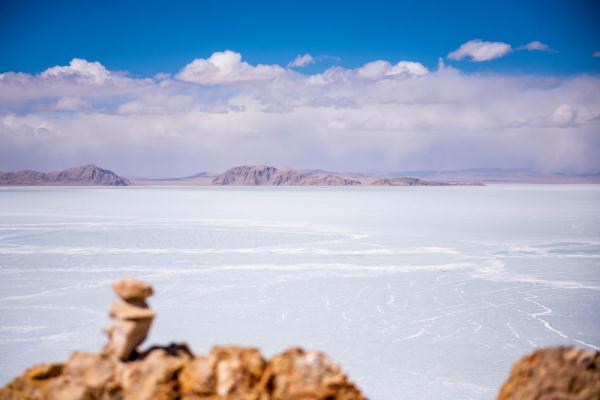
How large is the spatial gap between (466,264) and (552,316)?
997cm

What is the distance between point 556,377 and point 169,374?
13.4 ft

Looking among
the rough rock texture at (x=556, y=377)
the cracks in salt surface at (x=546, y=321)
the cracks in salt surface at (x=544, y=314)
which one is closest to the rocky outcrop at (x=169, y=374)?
the rough rock texture at (x=556, y=377)

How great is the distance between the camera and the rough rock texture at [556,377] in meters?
5.27

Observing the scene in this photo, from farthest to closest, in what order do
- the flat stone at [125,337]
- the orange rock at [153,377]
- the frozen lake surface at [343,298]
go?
the frozen lake surface at [343,298]
the flat stone at [125,337]
the orange rock at [153,377]

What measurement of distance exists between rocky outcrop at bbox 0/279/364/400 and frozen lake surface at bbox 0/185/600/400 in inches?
276

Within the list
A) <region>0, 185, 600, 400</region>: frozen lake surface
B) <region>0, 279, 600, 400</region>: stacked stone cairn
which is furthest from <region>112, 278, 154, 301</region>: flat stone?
<region>0, 185, 600, 400</region>: frozen lake surface

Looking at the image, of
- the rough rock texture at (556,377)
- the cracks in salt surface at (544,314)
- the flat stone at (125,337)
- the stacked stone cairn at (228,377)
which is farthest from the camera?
the cracks in salt surface at (544,314)

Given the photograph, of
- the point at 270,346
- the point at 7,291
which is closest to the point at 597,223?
the point at 270,346

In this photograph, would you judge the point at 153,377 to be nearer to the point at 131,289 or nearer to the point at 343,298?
the point at 131,289

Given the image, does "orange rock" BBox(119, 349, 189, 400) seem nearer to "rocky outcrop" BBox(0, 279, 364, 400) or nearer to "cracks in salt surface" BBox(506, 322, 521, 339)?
"rocky outcrop" BBox(0, 279, 364, 400)

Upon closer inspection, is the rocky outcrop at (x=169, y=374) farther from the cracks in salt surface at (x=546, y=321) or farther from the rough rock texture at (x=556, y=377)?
the cracks in salt surface at (x=546, y=321)

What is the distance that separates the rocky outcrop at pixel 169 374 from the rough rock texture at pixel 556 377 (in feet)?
5.68

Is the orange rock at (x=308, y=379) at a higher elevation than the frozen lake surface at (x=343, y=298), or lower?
higher

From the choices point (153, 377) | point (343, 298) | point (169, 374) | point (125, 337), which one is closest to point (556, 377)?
point (169, 374)
